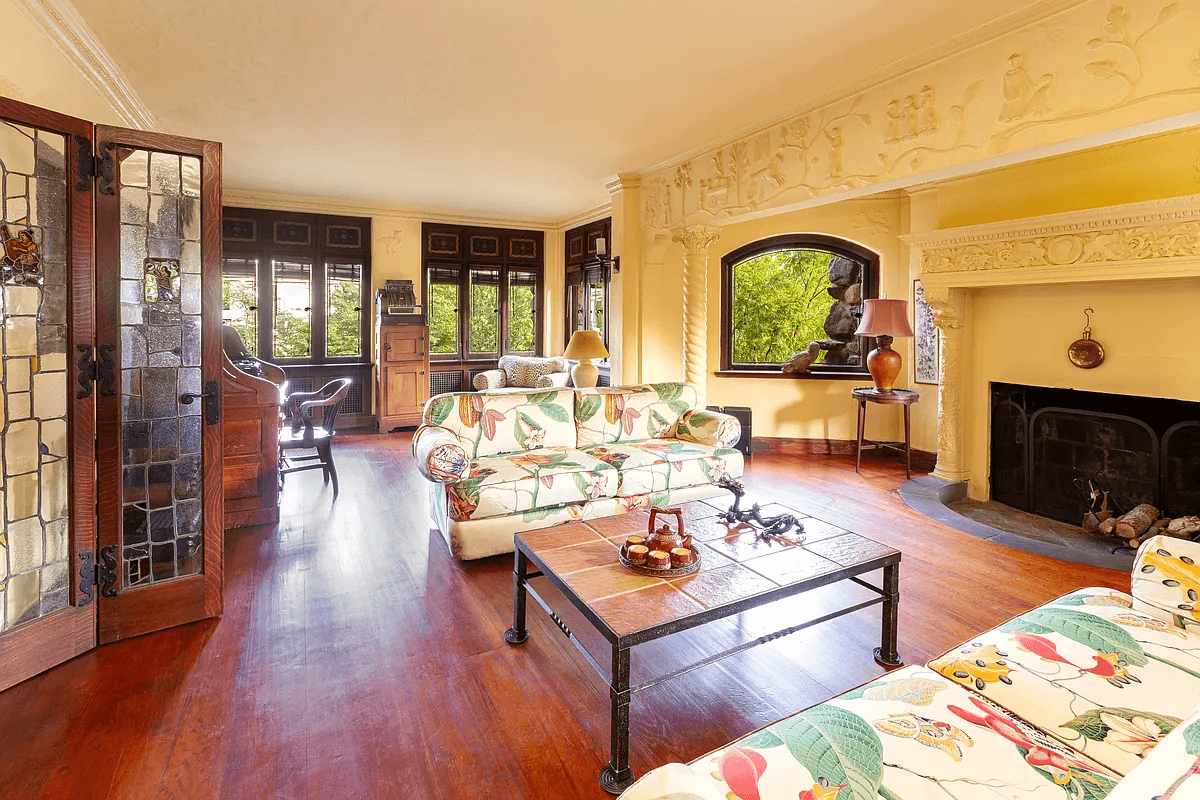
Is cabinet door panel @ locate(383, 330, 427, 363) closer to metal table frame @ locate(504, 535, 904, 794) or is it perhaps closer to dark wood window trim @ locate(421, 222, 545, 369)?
dark wood window trim @ locate(421, 222, 545, 369)

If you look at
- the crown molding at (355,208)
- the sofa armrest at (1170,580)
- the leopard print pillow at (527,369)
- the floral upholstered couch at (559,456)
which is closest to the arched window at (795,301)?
the floral upholstered couch at (559,456)

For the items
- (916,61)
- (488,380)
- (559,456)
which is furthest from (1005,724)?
(488,380)

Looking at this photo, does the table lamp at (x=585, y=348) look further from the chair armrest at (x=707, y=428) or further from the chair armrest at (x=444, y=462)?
the chair armrest at (x=444, y=462)

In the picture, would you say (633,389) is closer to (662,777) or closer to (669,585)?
(669,585)

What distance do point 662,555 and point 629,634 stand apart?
1.36 feet

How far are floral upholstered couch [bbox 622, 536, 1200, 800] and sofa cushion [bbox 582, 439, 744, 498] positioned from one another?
223 centimetres

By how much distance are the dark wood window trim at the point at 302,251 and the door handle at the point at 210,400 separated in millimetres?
4916

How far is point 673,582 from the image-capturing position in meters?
1.98

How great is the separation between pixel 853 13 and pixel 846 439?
4.16 meters

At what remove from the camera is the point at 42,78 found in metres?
2.74

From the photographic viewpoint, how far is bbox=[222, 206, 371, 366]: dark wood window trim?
6.82m

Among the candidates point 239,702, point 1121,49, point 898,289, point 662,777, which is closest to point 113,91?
point 239,702

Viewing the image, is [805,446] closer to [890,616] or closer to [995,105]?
[995,105]

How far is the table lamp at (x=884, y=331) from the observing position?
4.95 m
